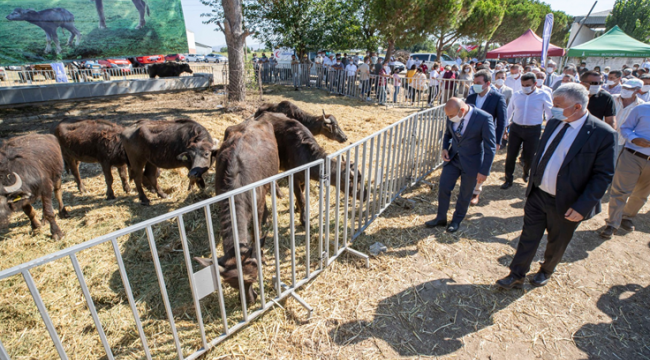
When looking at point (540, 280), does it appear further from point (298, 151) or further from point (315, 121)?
point (315, 121)

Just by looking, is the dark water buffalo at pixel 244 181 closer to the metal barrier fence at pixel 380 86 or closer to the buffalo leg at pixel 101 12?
the metal barrier fence at pixel 380 86

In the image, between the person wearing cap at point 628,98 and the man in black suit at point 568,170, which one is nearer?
the man in black suit at point 568,170

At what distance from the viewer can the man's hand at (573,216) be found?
10.1 feet

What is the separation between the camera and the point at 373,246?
4594 millimetres

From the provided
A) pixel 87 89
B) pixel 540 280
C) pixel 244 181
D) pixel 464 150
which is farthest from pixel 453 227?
pixel 87 89

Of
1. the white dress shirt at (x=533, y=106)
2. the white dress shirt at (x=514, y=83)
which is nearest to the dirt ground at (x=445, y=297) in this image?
the white dress shirt at (x=533, y=106)

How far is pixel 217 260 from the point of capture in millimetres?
2826

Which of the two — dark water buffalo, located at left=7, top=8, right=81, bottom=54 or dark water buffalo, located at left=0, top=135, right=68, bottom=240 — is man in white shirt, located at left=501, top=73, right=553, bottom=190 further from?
dark water buffalo, located at left=7, top=8, right=81, bottom=54

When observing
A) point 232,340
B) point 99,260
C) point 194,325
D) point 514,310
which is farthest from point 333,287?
point 99,260

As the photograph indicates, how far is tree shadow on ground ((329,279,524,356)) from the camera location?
314 cm

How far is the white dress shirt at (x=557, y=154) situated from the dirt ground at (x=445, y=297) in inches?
52.7

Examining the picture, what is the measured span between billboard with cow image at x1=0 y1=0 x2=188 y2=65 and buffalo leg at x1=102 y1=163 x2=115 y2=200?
1156cm

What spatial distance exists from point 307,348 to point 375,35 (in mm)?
21909

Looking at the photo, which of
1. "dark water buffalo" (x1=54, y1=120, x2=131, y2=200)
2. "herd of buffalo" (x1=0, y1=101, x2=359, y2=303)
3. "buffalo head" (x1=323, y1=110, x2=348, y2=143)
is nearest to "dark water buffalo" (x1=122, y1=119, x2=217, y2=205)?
"herd of buffalo" (x1=0, y1=101, x2=359, y2=303)
